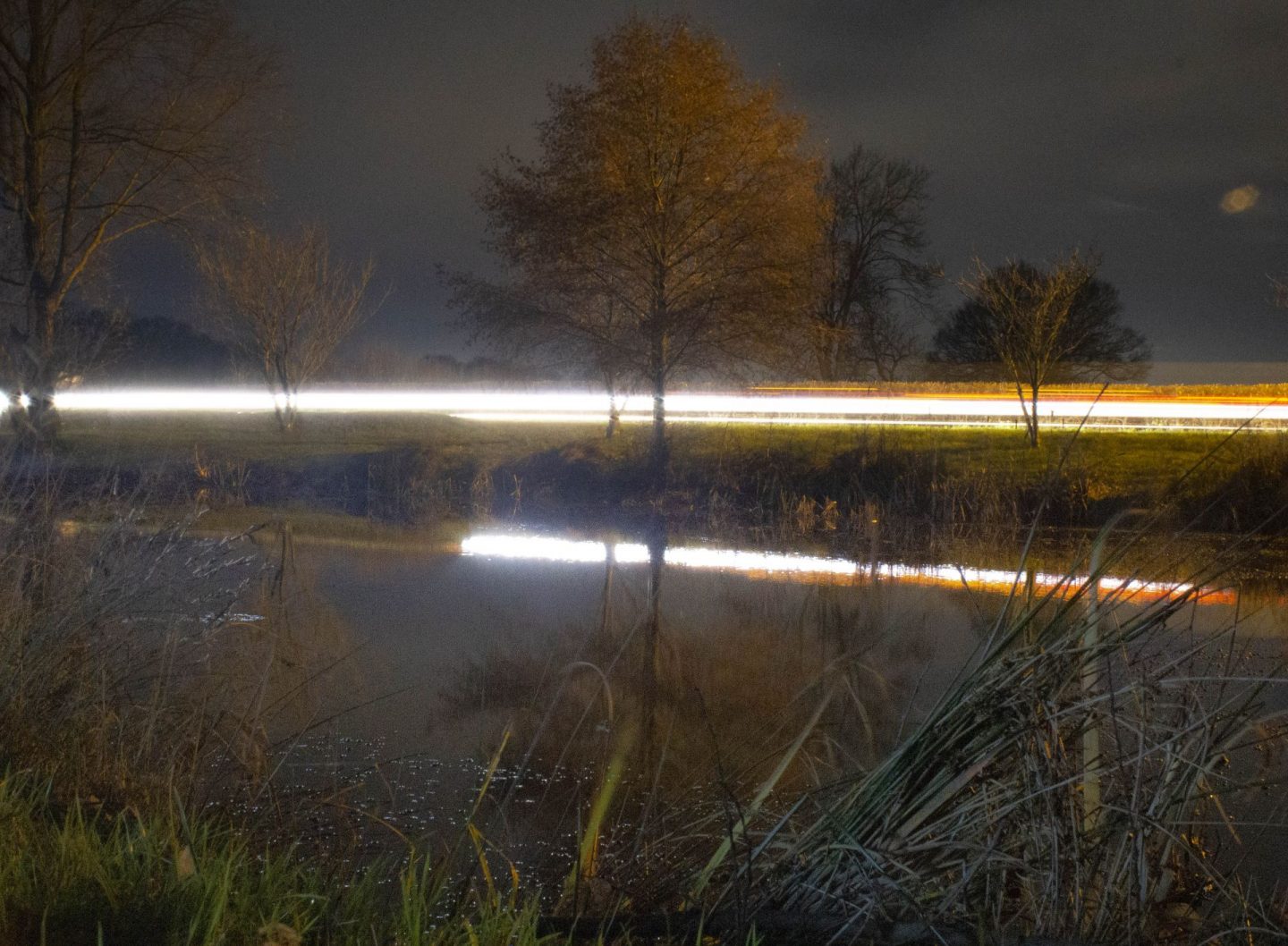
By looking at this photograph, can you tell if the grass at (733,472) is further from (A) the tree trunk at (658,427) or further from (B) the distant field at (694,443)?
(A) the tree trunk at (658,427)

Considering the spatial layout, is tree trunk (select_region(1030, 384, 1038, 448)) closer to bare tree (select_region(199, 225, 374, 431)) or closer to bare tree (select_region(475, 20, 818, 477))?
bare tree (select_region(475, 20, 818, 477))

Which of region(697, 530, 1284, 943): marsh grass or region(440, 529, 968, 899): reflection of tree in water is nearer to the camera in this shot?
region(697, 530, 1284, 943): marsh grass

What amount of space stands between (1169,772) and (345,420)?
91.7 feet

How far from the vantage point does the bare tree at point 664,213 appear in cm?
2077

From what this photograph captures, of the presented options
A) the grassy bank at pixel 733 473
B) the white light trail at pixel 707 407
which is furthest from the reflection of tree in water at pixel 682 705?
the white light trail at pixel 707 407

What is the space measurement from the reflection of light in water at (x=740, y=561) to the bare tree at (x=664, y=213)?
4877 millimetres

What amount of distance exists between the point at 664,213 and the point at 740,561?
799 cm

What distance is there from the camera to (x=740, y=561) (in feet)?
51.6

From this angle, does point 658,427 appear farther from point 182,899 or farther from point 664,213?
point 182,899

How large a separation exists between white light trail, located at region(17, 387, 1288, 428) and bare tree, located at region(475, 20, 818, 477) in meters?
3.73

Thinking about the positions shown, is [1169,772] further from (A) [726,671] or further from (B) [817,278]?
(B) [817,278]

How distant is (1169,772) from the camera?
376cm

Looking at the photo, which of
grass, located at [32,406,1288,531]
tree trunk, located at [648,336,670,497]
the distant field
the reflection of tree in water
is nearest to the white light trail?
the distant field

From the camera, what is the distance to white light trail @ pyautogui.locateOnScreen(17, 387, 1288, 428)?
23625 millimetres
